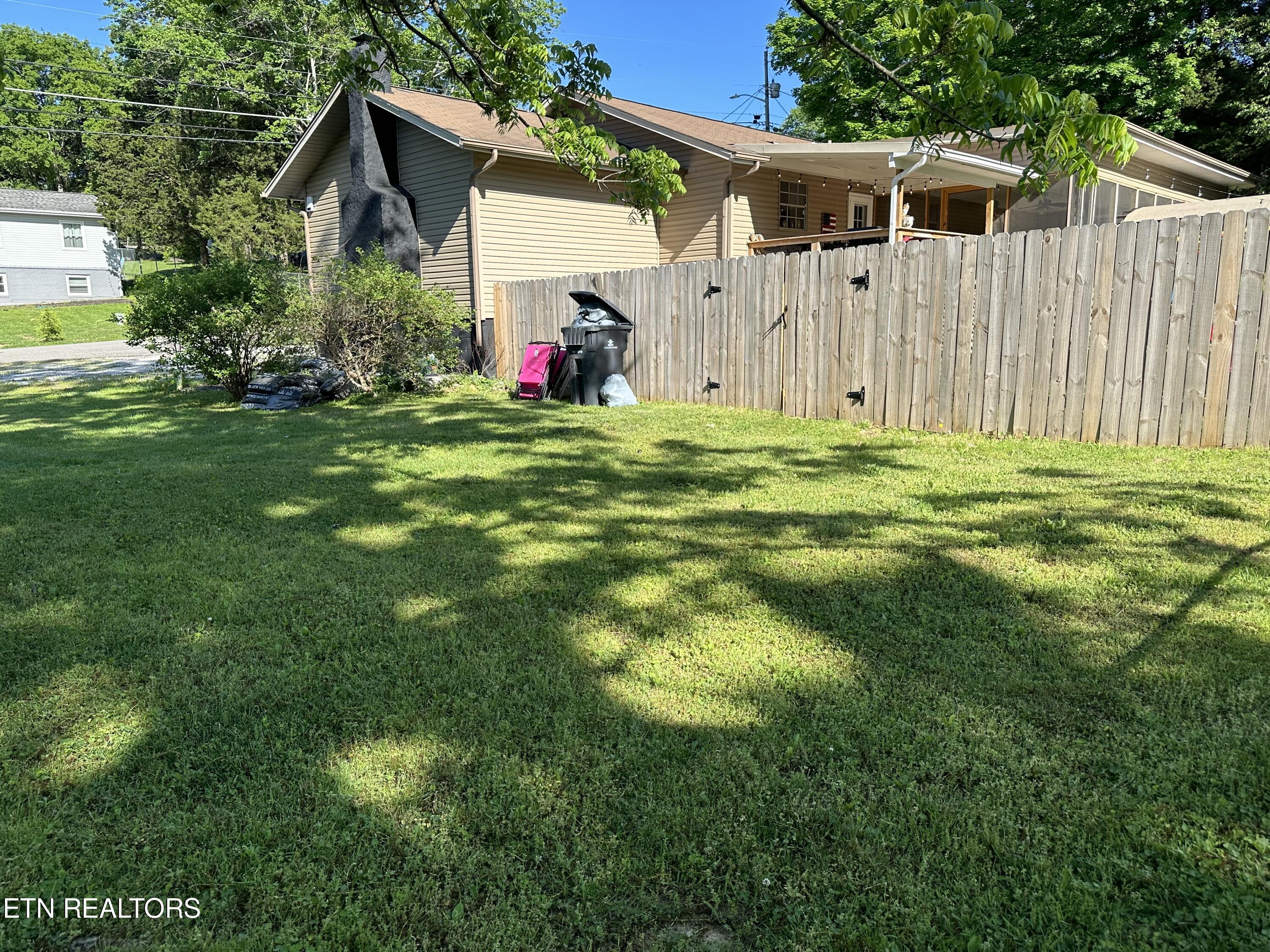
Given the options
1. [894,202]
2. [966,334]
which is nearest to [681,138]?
[894,202]

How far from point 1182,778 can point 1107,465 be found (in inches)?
164

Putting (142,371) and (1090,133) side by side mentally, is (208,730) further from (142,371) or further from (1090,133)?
(142,371)

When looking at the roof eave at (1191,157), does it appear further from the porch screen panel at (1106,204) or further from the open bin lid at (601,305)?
the open bin lid at (601,305)

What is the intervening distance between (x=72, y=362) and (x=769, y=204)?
604 inches

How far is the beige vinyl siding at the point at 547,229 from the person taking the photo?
14.6 meters

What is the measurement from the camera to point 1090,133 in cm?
299

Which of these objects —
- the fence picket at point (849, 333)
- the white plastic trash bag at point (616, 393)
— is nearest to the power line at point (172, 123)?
the white plastic trash bag at point (616, 393)

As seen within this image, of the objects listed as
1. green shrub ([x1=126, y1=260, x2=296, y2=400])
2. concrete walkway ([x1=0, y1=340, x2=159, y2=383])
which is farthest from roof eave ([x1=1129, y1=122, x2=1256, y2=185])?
concrete walkway ([x1=0, y1=340, x2=159, y2=383])

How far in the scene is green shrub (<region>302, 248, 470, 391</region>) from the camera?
10938 millimetres

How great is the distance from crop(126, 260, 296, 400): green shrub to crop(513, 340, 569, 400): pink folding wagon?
122 inches

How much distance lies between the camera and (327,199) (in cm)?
1784

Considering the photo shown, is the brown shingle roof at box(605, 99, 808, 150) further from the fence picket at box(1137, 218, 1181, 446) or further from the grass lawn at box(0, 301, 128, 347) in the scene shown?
the grass lawn at box(0, 301, 128, 347)

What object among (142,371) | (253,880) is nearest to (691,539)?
(253,880)

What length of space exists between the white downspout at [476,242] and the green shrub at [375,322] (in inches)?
102
